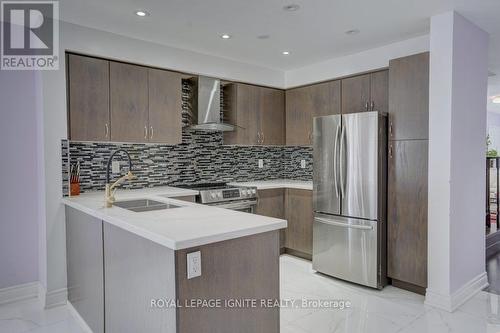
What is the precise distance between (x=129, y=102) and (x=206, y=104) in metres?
0.93

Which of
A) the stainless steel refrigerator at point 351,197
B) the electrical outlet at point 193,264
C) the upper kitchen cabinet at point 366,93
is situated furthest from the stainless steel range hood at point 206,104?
the electrical outlet at point 193,264

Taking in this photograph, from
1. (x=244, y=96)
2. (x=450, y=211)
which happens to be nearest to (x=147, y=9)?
(x=244, y=96)

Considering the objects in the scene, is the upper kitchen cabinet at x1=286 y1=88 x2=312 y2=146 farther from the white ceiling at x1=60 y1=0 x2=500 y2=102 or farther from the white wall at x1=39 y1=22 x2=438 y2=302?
the white wall at x1=39 y1=22 x2=438 y2=302

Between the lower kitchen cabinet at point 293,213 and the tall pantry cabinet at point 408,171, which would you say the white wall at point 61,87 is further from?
the lower kitchen cabinet at point 293,213

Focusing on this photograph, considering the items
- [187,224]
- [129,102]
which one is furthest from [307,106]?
[187,224]

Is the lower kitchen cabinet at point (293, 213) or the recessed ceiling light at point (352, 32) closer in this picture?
the recessed ceiling light at point (352, 32)

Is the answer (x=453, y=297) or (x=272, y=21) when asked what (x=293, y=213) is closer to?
(x=453, y=297)

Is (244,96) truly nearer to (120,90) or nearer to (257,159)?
(257,159)

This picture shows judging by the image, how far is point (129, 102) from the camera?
3.40 meters

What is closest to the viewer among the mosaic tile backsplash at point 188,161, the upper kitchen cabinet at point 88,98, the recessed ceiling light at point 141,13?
the recessed ceiling light at point 141,13

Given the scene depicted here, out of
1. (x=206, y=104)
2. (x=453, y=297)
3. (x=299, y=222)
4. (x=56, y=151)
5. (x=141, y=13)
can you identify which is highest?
(x=141, y=13)

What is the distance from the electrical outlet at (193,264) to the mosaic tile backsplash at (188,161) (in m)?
2.09

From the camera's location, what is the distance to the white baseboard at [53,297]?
2918 millimetres

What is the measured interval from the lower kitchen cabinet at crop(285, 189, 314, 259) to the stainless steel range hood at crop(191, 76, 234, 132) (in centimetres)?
128
